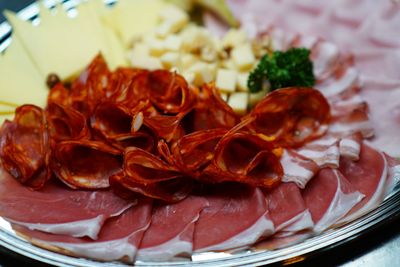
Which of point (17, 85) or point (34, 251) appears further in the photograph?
point (17, 85)

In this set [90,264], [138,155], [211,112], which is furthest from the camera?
[211,112]

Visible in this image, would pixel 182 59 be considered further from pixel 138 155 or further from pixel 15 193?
pixel 15 193

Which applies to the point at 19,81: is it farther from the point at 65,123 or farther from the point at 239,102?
the point at 239,102

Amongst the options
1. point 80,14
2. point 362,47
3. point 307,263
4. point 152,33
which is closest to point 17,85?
point 80,14

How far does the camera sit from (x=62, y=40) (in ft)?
7.36

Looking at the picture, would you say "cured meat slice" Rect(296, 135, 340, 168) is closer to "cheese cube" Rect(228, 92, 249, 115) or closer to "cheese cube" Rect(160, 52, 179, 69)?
"cheese cube" Rect(228, 92, 249, 115)

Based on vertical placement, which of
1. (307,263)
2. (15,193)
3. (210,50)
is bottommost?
(307,263)

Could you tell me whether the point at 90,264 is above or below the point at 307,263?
above

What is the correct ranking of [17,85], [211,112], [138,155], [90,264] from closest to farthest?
[90,264], [138,155], [211,112], [17,85]

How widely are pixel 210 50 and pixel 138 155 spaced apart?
78 cm

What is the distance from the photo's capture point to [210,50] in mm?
2270

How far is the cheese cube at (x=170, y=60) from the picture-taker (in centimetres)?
222

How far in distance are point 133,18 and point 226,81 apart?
2.07ft

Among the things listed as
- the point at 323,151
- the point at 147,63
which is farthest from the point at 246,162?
the point at 147,63
